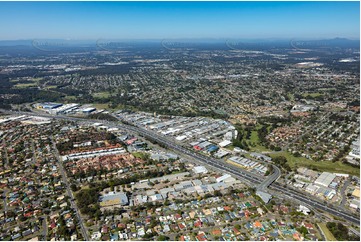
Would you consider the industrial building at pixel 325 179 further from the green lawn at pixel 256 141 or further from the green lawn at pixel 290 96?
the green lawn at pixel 290 96

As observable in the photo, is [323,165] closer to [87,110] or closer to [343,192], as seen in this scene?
[343,192]

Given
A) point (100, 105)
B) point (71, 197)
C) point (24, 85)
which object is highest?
point (71, 197)

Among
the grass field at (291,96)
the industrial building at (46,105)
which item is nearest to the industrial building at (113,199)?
the industrial building at (46,105)

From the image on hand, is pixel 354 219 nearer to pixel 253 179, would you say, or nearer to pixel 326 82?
pixel 253 179

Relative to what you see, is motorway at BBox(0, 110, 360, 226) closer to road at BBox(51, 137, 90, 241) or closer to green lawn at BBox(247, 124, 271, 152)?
green lawn at BBox(247, 124, 271, 152)

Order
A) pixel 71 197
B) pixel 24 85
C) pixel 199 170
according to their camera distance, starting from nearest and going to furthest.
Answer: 1. pixel 71 197
2. pixel 199 170
3. pixel 24 85

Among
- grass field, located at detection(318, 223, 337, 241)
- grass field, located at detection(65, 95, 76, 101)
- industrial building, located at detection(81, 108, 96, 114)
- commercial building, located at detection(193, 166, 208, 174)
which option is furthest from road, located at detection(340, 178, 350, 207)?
grass field, located at detection(65, 95, 76, 101)

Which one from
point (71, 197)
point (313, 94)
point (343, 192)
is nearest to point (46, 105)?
point (71, 197)

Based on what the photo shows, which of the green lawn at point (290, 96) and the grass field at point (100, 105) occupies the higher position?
the green lawn at point (290, 96)

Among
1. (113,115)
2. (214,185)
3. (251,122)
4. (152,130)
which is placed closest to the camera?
(214,185)

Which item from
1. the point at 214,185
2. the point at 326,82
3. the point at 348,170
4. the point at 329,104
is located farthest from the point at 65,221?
the point at 326,82

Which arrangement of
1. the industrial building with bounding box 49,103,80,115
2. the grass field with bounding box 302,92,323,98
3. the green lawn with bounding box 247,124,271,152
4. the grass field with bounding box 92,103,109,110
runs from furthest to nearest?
the grass field with bounding box 302,92,323,98, the grass field with bounding box 92,103,109,110, the industrial building with bounding box 49,103,80,115, the green lawn with bounding box 247,124,271,152
